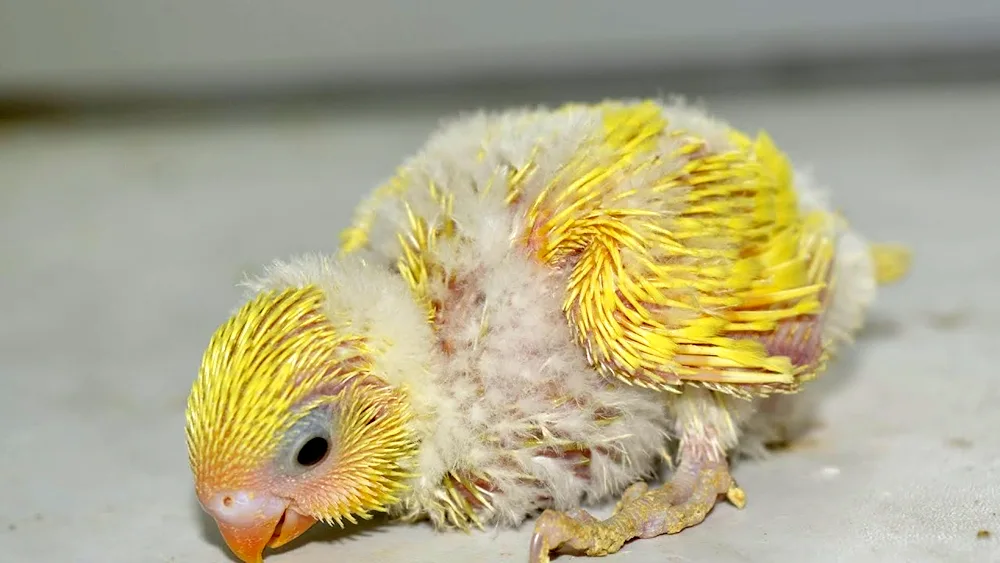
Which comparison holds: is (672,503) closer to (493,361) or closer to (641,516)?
(641,516)

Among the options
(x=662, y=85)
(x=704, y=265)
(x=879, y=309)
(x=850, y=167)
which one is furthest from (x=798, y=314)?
(x=662, y=85)

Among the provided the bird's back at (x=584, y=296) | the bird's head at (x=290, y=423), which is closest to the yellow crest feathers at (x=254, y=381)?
the bird's head at (x=290, y=423)

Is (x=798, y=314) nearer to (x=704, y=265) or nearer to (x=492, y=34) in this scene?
(x=704, y=265)

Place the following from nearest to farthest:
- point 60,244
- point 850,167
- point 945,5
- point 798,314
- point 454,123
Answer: point 798,314, point 454,123, point 60,244, point 850,167, point 945,5

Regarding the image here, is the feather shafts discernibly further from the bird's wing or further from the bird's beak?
the bird's wing

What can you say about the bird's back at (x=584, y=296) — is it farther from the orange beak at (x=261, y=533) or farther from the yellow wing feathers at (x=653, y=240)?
the orange beak at (x=261, y=533)

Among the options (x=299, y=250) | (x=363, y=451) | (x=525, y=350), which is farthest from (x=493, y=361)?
(x=299, y=250)

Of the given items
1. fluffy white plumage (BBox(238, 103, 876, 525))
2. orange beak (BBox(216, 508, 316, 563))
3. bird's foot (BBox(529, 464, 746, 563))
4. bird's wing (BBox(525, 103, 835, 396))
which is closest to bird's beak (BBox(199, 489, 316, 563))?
orange beak (BBox(216, 508, 316, 563))
